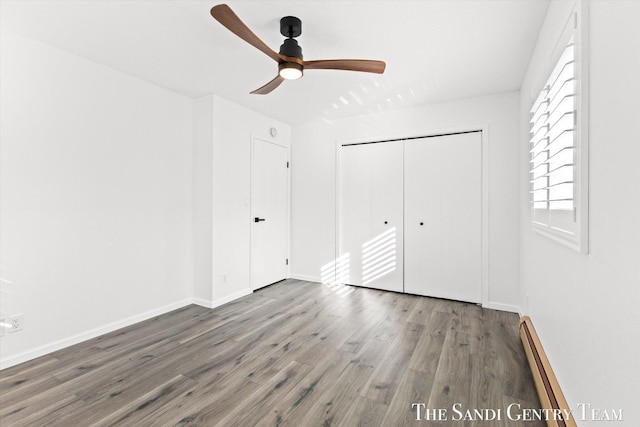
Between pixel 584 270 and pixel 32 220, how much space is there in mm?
3576

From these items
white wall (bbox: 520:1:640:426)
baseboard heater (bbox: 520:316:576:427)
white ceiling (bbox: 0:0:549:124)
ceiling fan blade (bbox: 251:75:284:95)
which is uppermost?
white ceiling (bbox: 0:0:549:124)

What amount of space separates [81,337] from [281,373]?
75.2 inches

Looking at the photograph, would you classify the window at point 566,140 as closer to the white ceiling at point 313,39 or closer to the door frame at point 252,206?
the white ceiling at point 313,39

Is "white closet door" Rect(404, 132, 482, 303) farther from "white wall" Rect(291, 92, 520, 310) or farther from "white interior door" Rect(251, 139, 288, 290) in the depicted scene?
"white interior door" Rect(251, 139, 288, 290)

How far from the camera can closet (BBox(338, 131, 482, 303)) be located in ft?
11.8

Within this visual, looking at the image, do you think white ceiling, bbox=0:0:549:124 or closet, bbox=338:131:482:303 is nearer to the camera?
white ceiling, bbox=0:0:549:124

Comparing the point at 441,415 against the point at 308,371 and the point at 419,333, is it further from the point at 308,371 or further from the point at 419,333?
the point at 419,333

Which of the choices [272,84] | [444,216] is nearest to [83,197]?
[272,84]

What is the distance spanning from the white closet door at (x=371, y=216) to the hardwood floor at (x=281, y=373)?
3.24ft

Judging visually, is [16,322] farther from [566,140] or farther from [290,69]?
[566,140]

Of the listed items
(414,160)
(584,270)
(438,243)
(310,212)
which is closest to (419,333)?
(438,243)

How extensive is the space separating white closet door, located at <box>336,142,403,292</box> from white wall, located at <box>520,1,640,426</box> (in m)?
2.50

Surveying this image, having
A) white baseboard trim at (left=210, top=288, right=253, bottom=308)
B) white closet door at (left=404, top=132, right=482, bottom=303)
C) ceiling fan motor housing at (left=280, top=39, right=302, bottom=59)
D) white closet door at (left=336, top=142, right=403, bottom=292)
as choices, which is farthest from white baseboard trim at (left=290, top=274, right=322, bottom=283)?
ceiling fan motor housing at (left=280, top=39, right=302, bottom=59)

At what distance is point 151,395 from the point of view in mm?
1898
